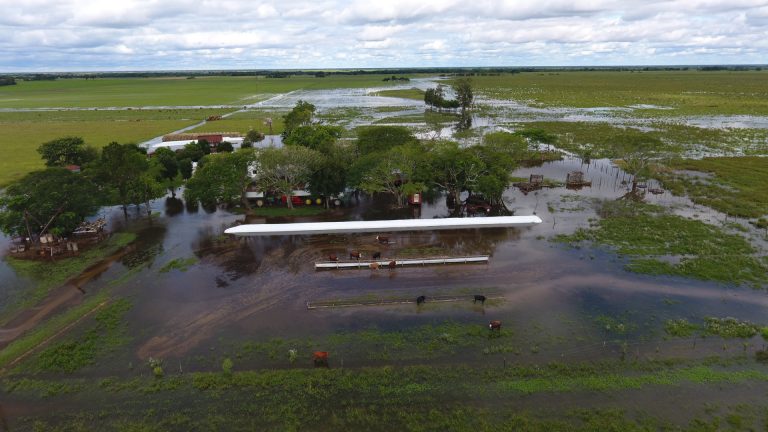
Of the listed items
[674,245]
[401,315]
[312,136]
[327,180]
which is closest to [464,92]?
[312,136]

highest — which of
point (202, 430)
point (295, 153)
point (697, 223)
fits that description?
point (295, 153)

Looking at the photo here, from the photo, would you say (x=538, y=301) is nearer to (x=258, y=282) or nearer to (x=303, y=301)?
(x=303, y=301)

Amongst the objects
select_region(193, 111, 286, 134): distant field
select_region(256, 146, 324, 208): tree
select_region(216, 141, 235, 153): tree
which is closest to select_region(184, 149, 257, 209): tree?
select_region(256, 146, 324, 208): tree

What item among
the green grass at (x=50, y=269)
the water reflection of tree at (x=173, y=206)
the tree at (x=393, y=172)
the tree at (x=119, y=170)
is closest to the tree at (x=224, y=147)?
the water reflection of tree at (x=173, y=206)

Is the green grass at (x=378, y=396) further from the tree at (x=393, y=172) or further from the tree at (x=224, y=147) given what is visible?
the tree at (x=224, y=147)

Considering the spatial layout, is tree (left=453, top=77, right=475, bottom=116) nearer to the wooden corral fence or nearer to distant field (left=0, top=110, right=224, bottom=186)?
distant field (left=0, top=110, right=224, bottom=186)

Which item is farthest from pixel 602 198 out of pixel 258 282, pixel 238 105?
pixel 238 105
